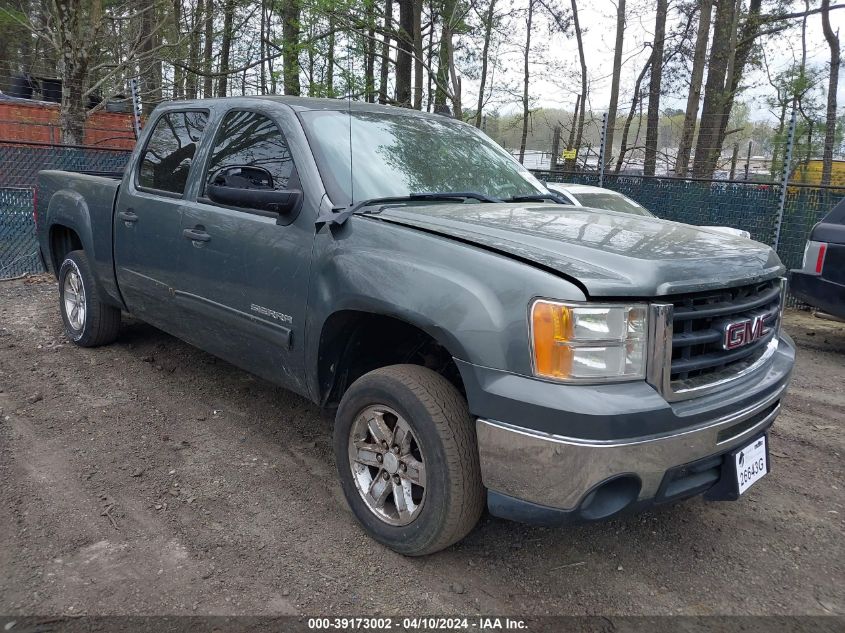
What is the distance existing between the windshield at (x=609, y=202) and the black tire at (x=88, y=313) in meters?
5.00

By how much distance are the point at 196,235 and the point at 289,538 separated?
70.4 inches

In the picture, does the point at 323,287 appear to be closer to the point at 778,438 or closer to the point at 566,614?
the point at 566,614

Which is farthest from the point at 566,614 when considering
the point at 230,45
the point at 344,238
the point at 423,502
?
the point at 230,45

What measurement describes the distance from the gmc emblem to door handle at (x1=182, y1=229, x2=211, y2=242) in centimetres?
264

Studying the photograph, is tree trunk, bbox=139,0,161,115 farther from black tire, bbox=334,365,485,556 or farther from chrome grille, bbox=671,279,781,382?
chrome grille, bbox=671,279,781,382

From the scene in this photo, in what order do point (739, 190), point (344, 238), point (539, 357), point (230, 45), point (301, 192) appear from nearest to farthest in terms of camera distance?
point (539, 357) < point (344, 238) < point (301, 192) < point (739, 190) < point (230, 45)

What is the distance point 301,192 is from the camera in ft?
10.5

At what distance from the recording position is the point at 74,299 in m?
5.55

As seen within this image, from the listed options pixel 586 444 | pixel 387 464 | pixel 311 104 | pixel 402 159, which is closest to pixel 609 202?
pixel 402 159

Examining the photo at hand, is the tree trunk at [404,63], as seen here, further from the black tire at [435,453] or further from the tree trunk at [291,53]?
the black tire at [435,453]

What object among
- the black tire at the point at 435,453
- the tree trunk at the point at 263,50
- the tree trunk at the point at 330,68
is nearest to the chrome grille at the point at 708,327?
the black tire at the point at 435,453

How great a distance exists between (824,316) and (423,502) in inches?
289

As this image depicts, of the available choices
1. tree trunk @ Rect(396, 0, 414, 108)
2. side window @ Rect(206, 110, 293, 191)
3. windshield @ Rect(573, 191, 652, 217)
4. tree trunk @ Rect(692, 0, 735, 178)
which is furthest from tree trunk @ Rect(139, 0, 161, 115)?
side window @ Rect(206, 110, 293, 191)

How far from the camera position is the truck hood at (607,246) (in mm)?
2354
